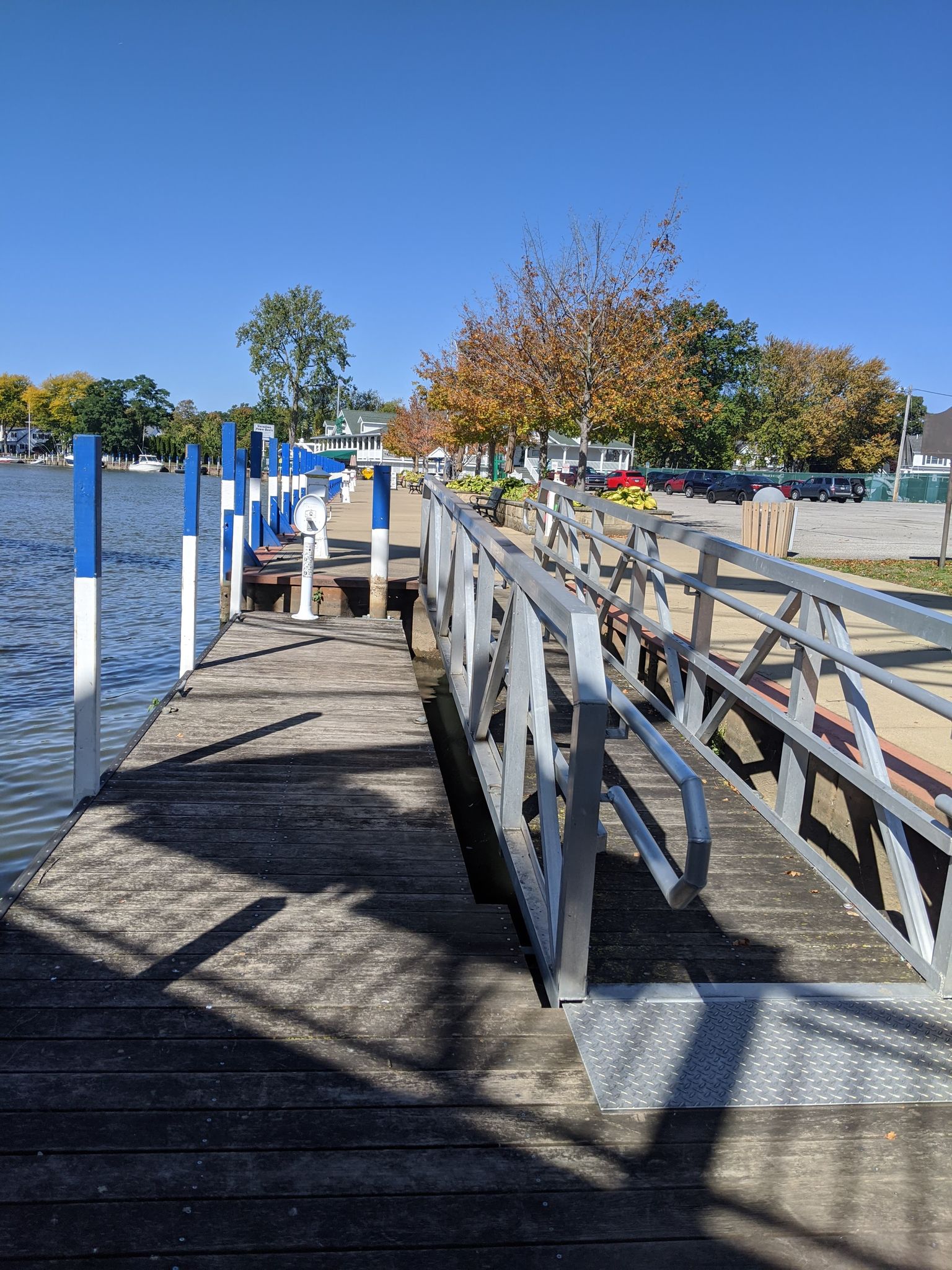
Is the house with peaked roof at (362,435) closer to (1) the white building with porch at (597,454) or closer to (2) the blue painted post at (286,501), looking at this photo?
(1) the white building with porch at (597,454)

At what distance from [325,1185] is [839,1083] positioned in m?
1.27

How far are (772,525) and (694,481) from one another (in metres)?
35.0

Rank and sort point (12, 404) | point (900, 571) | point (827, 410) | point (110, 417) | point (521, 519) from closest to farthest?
point (900, 571) < point (521, 519) < point (827, 410) < point (110, 417) < point (12, 404)

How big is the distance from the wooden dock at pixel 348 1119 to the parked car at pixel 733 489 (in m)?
45.9

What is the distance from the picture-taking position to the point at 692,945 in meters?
3.22

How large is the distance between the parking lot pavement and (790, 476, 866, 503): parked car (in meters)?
1.93

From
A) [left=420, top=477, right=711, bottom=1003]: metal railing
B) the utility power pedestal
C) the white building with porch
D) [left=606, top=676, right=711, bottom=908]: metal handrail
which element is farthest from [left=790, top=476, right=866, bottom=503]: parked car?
[left=606, top=676, right=711, bottom=908]: metal handrail

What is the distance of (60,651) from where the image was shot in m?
11.8

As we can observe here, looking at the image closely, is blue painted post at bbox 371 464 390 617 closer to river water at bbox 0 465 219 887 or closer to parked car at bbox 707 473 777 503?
river water at bbox 0 465 219 887

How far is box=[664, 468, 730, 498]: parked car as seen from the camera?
168ft

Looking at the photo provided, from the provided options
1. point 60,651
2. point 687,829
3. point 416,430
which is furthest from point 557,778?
point 416,430

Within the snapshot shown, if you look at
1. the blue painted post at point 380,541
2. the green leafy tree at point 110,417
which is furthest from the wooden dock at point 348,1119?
the green leafy tree at point 110,417

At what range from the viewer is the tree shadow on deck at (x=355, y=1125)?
1.98 m

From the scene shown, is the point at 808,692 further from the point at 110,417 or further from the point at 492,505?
the point at 110,417
